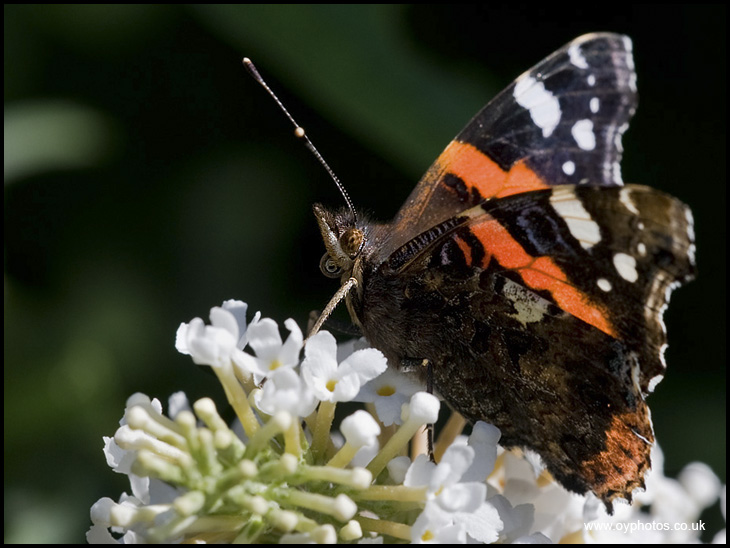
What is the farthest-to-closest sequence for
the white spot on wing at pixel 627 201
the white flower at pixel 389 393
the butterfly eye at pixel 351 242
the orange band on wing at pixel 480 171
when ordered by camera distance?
the orange band on wing at pixel 480 171
the butterfly eye at pixel 351 242
the white flower at pixel 389 393
the white spot on wing at pixel 627 201

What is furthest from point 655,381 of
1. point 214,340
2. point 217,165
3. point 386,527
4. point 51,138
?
point 51,138

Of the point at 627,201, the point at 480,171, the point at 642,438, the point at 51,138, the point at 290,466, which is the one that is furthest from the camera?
the point at 51,138

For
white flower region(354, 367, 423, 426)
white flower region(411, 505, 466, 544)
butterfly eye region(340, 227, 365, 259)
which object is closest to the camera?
white flower region(411, 505, 466, 544)

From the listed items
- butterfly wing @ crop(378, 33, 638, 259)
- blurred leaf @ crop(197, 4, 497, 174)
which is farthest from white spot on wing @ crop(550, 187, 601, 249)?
blurred leaf @ crop(197, 4, 497, 174)

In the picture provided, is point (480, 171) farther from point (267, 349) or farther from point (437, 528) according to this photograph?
point (437, 528)

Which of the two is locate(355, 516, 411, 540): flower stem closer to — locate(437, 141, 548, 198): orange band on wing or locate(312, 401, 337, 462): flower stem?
locate(312, 401, 337, 462): flower stem

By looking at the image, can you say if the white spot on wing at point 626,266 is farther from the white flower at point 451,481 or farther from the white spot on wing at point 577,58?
the white spot on wing at point 577,58

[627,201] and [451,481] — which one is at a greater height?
[627,201]

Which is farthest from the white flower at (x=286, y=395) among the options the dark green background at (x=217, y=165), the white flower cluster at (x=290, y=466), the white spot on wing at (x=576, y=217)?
the dark green background at (x=217, y=165)
